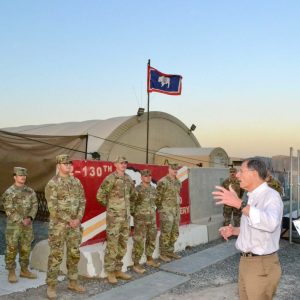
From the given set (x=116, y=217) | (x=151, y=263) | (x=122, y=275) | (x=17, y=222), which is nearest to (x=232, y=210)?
(x=151, y=263)

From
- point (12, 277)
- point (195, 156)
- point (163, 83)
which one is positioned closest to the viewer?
point (12, 277)

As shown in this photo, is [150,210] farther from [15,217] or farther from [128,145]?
[128,145]

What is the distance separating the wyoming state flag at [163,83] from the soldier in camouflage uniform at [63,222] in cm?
902

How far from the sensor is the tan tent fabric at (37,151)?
12078 mm

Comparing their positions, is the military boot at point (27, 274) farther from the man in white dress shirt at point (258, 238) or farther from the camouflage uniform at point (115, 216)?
the man in white dress shirt at point (258, 238)

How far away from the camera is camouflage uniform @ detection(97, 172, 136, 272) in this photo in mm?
6129

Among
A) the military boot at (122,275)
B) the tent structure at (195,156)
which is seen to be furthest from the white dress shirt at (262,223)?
the tent structure at (195,156)

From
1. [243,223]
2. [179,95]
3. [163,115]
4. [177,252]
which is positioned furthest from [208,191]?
[163,115]

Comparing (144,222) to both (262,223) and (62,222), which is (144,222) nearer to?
(62,222)

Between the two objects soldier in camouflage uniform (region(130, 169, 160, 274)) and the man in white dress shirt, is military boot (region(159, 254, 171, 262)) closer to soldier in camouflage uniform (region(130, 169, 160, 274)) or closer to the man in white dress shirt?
soldier in camouflage uniform (region(130, 169, 160, 274))

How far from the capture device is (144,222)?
6.86 metres

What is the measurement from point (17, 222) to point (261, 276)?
4.03m

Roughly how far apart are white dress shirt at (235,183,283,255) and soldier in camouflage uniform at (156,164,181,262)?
14.2 ft

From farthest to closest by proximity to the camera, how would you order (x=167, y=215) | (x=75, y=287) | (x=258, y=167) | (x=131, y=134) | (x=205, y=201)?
(x=131, y=134)
(x=205, y=201)
(x=167, y=215)
(x=75, y=287)
(x=258, y=167)
